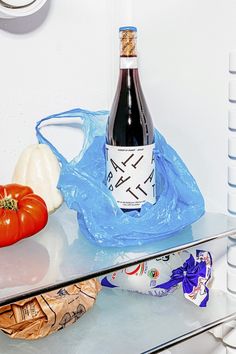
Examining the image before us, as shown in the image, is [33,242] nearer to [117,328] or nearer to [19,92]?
[117,328]

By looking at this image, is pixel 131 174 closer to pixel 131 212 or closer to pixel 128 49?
pixel 131 212

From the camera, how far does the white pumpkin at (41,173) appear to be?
1011 millimetres

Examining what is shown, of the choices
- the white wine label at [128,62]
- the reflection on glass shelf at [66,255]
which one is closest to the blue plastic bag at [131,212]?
the reflection on glass shelf at [66,255]

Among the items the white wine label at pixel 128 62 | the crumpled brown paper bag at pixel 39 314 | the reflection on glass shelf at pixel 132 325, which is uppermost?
the white wine label at pixel 128 62

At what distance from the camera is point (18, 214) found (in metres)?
0.88

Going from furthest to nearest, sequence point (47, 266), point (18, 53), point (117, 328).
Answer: point (18, 53), point (117, 328), point (47, 266)

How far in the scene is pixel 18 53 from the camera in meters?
1.08

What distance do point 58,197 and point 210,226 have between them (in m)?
0.29

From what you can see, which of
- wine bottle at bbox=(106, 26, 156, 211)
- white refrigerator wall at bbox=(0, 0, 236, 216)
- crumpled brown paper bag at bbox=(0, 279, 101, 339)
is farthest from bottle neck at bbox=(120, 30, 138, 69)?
crumpled brown paper bag at bbox=(0, 279, 101, 339)

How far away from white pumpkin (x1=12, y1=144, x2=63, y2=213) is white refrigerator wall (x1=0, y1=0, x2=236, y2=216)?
0.10 meters

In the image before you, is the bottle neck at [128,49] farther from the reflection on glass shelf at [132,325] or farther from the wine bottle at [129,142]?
the reflection on glass shelf at [132,325]

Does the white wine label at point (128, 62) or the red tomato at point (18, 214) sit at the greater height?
the white wine label at point (128, 62)

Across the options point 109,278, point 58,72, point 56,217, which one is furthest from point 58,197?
point 58,72

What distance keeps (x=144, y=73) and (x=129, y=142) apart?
0.79 ft
